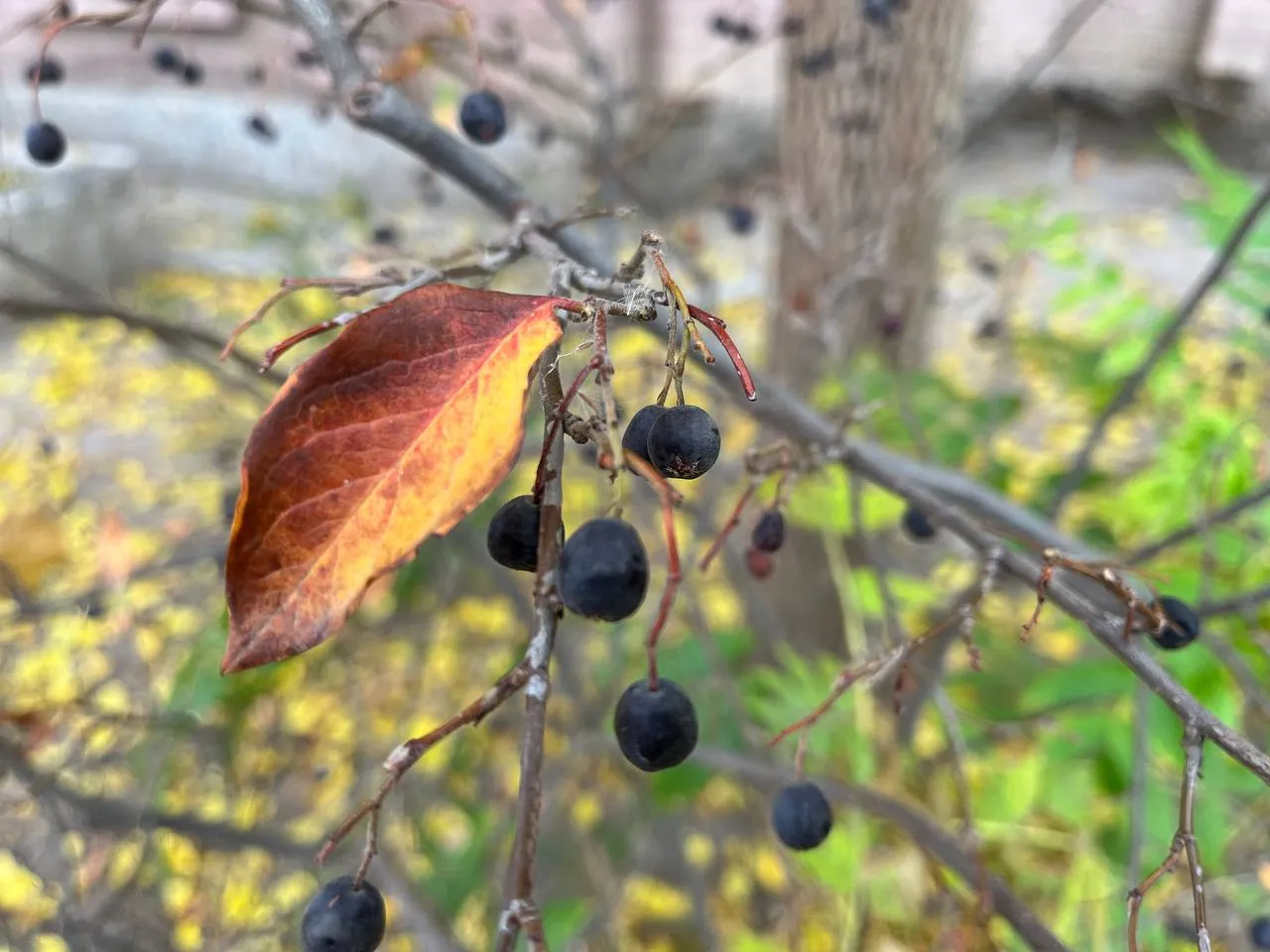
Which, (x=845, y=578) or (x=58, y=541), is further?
(x=58, y=541)

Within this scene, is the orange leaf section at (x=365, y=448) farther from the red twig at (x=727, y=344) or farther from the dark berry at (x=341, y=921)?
the dark berry at (x=341, y=921)

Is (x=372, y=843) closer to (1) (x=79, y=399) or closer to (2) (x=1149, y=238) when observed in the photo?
Result: (1) (x=79, y=399)

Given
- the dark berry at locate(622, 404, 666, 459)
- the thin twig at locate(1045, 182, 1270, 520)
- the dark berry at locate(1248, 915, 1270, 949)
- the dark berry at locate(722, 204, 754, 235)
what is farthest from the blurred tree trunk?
the dark berry at locate(622, 404, 666, 459)

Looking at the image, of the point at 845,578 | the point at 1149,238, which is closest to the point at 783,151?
the point at 845,578

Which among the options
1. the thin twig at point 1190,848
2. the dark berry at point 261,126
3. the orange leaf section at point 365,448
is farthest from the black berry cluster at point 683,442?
the dark berry at point 261,126

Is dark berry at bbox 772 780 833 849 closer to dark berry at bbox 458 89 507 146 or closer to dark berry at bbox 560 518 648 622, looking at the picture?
dark berry at bbox 560 518 648 622

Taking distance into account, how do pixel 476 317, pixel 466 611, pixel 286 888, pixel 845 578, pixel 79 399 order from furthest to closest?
pixel 79 399, pixel 466 611, pixel 286 888, pixel 845 578, pixel 476 317
